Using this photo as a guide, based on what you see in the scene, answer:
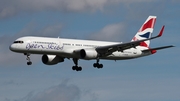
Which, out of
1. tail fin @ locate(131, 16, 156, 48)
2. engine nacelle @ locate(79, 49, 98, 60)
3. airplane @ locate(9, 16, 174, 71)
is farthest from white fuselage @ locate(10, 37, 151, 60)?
tail fin @ locate(131, 16, 156, 48)

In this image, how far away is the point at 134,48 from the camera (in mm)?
114125

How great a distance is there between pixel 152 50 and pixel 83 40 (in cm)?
1296

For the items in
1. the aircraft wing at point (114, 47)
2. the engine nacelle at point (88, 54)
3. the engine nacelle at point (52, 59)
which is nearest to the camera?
the engine nacelle at point (88, 54)

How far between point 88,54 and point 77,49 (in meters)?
2.30

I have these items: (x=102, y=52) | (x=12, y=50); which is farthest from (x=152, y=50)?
(x=12, y=50)

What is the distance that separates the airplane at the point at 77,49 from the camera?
105 metres

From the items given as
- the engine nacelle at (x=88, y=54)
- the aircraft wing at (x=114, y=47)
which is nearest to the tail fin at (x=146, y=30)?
the aircraft wing at (x=114, y=47)

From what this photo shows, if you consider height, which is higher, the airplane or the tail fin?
the tail fin

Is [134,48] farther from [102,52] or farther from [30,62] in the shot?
[30,62]

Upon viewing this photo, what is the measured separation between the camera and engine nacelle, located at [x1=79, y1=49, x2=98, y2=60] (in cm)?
10681

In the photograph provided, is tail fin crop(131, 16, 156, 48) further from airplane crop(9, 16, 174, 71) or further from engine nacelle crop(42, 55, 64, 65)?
engine nacelle crop(42, 55, 64, 65)

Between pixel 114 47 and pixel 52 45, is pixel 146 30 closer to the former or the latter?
pixel 114 47

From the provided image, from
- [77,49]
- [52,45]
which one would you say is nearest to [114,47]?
[77,49]

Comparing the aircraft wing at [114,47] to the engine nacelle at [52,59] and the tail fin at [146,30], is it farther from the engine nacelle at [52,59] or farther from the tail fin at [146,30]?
the tail fin at [146,30]
